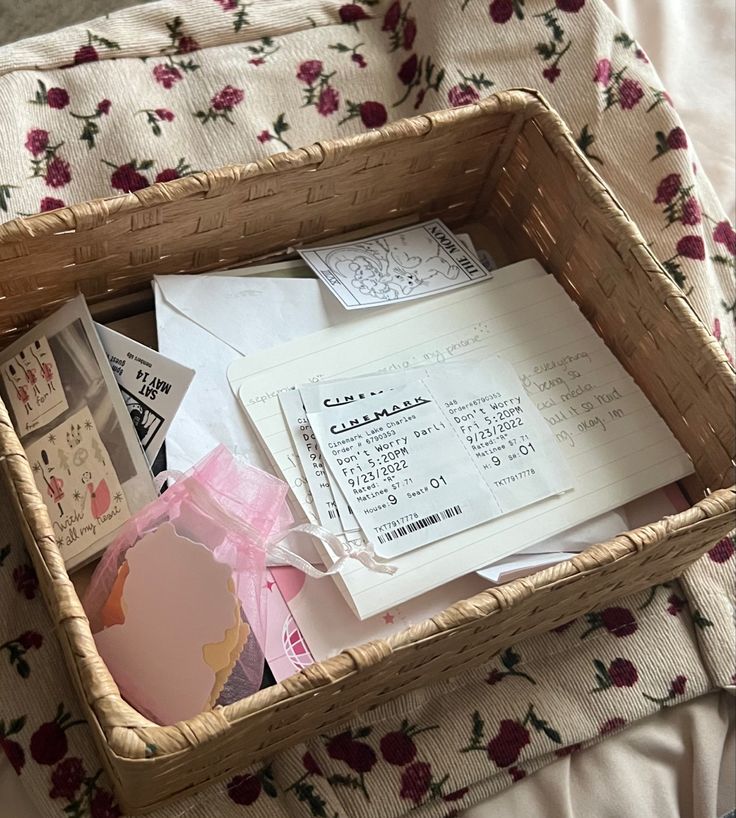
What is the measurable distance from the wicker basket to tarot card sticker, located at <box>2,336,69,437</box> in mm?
37

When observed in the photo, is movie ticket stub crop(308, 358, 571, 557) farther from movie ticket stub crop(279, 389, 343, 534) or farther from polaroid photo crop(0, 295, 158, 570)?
polaroid photo crop(0, 295, 158, 570)

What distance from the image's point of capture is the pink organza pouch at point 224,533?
63 cm

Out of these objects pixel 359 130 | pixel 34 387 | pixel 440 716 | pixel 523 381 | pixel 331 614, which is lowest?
pixel 440 716

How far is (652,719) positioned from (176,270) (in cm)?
54

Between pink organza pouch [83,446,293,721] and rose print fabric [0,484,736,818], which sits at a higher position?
pink organza pouch [83,446,293,721]

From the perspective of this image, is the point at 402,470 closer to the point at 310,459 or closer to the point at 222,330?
the point at 310,459

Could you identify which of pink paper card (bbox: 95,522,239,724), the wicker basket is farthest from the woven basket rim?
pink paper card (bbox: 95,522,239,724)

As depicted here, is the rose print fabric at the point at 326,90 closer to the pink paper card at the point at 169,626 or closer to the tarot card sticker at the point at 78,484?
the tarot card sticker at the point at 78,484

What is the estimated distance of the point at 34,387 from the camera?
2.31 feet

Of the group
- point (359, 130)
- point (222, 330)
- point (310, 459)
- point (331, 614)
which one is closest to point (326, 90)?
point (359, 130)

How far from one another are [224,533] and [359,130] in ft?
1.51

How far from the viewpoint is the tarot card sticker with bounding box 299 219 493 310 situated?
0.80 meters

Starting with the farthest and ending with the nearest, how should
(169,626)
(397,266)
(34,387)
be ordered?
1. (397,266)
2. (34,387)
3. (169,626)

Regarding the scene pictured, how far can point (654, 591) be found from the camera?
31.1 inches
